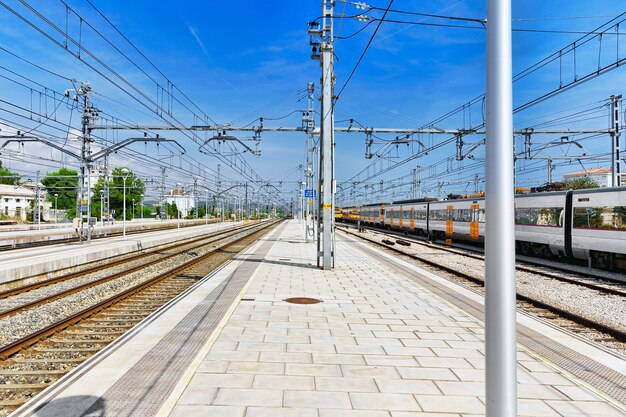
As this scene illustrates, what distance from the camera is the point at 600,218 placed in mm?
16312

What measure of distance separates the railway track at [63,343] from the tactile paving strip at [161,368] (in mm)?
1043

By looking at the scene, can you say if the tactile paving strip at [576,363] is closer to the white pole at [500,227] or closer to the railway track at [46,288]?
the white pole at [500,227]

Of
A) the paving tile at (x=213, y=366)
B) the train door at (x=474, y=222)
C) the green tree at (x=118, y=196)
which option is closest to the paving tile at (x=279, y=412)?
the paving tile at (x=213, y=366)

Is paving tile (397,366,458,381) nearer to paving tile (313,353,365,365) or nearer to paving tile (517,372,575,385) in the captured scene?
paving tile (313,353,365,365)

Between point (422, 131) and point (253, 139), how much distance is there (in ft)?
28.4

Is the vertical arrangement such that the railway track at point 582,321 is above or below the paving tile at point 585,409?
below

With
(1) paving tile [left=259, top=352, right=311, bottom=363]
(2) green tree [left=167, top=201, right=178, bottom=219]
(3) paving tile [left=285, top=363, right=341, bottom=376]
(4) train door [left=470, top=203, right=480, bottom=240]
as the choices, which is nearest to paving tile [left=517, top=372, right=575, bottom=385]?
(3) paving tile [left=285, top=363, right=341, bottom=376]

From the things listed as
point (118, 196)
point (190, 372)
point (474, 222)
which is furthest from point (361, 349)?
point (118, 196)

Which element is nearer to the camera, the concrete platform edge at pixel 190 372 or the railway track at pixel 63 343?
the concrete platform edge at pixel 190 372

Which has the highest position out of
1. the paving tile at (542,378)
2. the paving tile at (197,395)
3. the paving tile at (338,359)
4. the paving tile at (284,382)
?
the paving tile at (197,395)

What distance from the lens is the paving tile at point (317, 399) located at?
4359mm

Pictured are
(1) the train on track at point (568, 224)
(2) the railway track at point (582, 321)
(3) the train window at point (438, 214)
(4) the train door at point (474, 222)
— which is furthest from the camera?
(3) the train window at point (438, 214)

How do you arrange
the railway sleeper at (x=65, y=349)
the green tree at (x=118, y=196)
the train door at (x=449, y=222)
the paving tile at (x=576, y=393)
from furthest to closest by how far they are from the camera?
the green tree at (x=118, y=196), the train door at (x=449, y=222), the railway sleeper at (x=65, y=349), the paving tile at (x=576, y=393)

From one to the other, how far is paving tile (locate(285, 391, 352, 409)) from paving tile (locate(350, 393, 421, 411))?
3.7 inches
